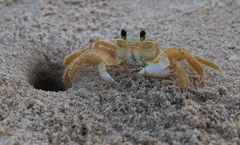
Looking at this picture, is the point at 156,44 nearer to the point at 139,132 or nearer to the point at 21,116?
the point at 139,132

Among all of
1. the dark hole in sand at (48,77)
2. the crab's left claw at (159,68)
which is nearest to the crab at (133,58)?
the crab's left claw at (159,68)

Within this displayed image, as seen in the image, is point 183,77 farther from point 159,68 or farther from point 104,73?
point 104,73

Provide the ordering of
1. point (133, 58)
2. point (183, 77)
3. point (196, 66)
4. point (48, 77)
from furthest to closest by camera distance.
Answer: point (48, 77) < point (133, 58) < point (196, 66) < point (183, 77)

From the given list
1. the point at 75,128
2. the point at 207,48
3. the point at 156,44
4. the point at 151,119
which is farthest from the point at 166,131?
the point at 207,48

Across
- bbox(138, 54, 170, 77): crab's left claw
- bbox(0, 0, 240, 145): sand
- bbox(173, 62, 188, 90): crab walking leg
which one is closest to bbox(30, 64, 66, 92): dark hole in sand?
bbox(0, 0, 240, 145): sand

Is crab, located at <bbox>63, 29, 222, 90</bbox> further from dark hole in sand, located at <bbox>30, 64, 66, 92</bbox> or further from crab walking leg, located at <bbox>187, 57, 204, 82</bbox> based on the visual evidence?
dark hole in sand, located at <bbox>30, 64, 66, 92</bbox>

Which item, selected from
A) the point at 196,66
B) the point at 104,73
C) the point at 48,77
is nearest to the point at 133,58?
the point at 104,73
